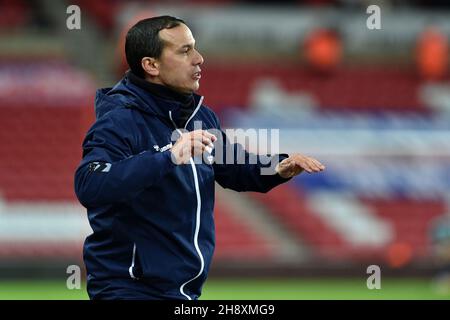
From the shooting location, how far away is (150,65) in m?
4.97

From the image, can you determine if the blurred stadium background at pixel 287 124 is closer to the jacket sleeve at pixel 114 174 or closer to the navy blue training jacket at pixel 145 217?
the navy blue training jacket at pixel 145 217

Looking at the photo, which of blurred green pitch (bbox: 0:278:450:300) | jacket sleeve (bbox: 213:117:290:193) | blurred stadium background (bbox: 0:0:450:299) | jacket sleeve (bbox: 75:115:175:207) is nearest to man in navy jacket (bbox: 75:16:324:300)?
jacket sleeve (bbox: 75:115:175:207)

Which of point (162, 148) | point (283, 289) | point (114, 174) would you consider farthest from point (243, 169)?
point (283, 289)

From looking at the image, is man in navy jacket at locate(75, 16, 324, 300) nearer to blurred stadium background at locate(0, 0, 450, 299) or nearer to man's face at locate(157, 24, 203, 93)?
man's face at locate(157, 24, 203, 93)

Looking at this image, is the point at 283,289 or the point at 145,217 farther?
the point at 283,289

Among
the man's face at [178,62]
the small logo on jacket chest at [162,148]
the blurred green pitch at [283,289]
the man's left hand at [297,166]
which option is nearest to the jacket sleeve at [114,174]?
the small logo on jacket chest at [162,148]

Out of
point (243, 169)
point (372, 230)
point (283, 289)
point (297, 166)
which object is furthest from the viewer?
point (372, 230)

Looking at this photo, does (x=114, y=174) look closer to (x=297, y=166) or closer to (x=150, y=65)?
(x=150, y=65)

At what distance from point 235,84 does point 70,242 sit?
14.0ft

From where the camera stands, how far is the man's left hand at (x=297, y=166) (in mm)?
4930

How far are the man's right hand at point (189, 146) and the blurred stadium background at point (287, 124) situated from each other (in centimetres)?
1051

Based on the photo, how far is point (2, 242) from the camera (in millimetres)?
15430

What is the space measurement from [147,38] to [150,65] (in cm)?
13

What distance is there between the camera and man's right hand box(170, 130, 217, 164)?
14.8 ft
